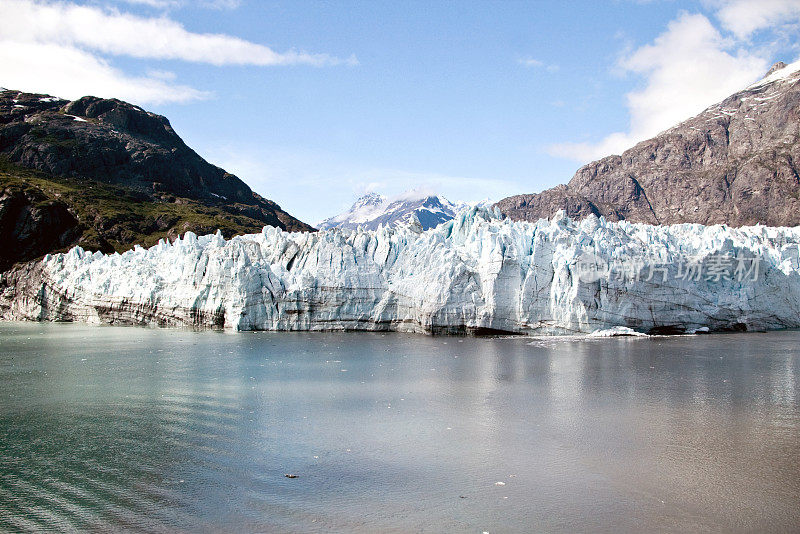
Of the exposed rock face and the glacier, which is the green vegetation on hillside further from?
the glacier

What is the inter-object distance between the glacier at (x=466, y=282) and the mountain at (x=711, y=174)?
82754 millimetres

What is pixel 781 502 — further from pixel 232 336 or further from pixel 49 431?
→ pixel 232 336

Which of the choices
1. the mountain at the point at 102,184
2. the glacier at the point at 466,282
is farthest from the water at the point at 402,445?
the mountain at the point at 102,184

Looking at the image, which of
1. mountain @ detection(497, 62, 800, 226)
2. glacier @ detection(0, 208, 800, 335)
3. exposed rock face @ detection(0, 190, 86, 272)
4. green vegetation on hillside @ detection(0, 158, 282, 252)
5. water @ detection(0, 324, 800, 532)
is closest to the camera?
water @ detection(0, 324, 800, 532)

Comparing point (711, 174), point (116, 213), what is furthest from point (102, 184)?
point (711, 174)

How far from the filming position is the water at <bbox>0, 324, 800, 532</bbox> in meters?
8.14

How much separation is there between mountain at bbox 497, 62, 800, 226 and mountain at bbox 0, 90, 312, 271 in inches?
3057

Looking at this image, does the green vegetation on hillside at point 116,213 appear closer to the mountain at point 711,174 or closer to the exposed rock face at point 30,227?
the exposed rock face at point 30,227

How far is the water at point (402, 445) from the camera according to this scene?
26.7ft

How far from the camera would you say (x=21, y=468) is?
10.0 m

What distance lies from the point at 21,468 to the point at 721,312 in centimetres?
3367

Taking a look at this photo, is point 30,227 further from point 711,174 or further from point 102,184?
point 711,174

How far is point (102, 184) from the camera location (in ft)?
290

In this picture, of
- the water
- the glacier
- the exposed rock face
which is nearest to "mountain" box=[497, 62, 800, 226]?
the glacier
